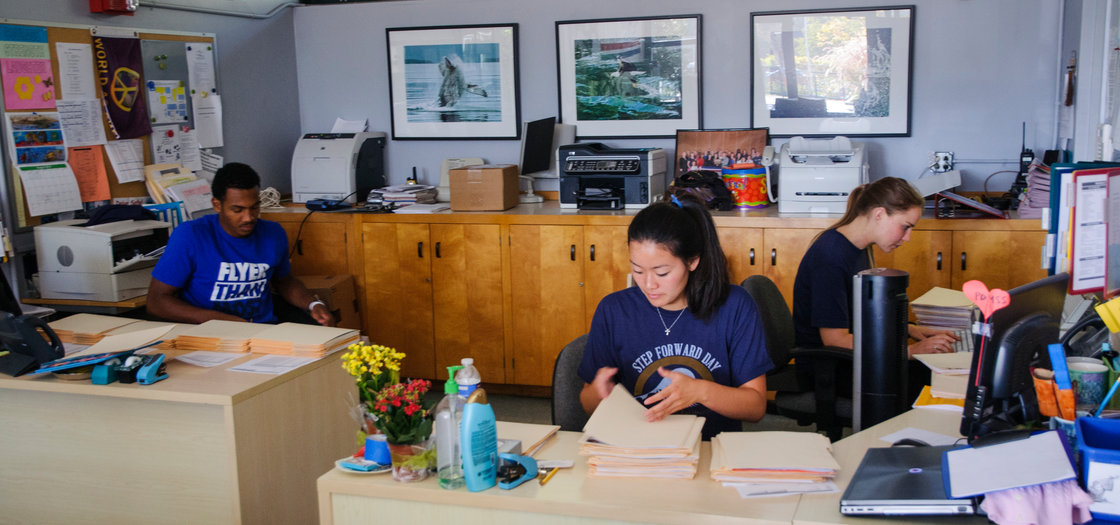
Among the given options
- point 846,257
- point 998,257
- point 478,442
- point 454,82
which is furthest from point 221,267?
point 998,257

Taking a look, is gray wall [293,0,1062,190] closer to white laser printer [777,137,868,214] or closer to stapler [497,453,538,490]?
white laser printer [777,137,868,214]

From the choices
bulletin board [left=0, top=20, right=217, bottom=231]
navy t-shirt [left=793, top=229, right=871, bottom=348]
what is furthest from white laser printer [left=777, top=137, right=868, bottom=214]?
bulletin board [left=0, top=20, right=217, bottom=231]

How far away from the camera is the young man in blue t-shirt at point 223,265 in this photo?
334cm

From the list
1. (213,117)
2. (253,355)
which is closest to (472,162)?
(213,117)

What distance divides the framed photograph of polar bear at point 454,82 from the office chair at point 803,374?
2.33 metres

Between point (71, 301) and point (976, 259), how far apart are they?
3.83 meters

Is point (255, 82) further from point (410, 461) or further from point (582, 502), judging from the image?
point (582, 502)

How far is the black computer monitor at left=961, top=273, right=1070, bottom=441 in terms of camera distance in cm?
182

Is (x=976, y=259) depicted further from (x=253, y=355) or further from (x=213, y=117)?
(x=213, y=117)

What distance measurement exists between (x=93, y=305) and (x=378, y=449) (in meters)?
2.36

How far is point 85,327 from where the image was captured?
3.00 m

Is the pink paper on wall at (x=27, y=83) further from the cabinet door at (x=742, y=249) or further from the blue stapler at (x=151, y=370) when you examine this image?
the cabinet door at (x=742, y=249)

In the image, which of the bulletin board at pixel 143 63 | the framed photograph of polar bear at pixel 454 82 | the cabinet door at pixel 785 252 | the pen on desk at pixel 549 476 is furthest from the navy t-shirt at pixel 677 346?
the framed photograph of polar bear at pixel 454 82

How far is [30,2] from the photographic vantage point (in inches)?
147
